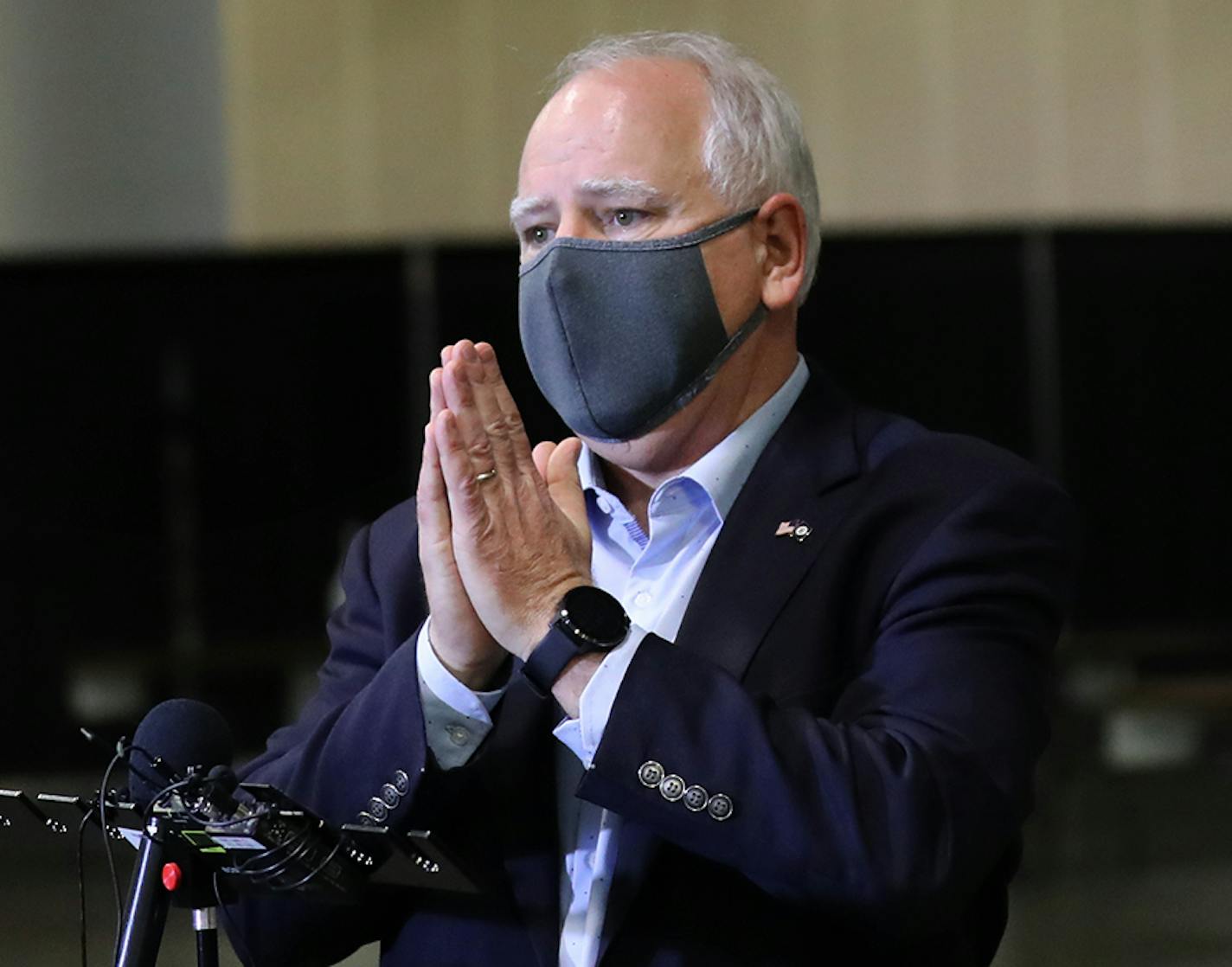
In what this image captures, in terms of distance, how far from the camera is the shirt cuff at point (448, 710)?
1.75m

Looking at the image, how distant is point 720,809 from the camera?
1599 millimetres

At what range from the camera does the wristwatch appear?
1.63 m

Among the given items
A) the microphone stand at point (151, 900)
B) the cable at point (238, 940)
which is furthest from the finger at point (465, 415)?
the cable at point (238, 940)

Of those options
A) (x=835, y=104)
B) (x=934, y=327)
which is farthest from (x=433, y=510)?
(x=835, y=104)

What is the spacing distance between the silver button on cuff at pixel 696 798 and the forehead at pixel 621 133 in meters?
0.62

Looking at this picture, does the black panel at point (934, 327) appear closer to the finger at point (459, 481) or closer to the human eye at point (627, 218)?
the human eye at point (627, 218)

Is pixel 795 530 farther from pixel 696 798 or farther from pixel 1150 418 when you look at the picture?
pixel 1150 418

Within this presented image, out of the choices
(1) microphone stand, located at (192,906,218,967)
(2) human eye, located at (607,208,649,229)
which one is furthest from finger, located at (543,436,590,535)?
(1) microphone stand, located at (192,906,218,967)

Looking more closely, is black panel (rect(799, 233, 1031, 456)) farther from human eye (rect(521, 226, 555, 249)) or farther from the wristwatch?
the wristwatch

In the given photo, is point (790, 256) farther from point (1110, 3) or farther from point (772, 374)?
point (1110, 3)

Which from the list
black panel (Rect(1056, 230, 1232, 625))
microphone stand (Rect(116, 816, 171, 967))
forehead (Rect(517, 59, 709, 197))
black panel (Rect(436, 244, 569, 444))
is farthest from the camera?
black panel (Rect(1056, 230, 1232, 625))

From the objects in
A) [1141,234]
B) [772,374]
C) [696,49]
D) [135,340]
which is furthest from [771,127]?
[1141,234]

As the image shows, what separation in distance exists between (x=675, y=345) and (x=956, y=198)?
494cm

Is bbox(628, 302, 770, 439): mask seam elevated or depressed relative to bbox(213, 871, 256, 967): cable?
elevated
